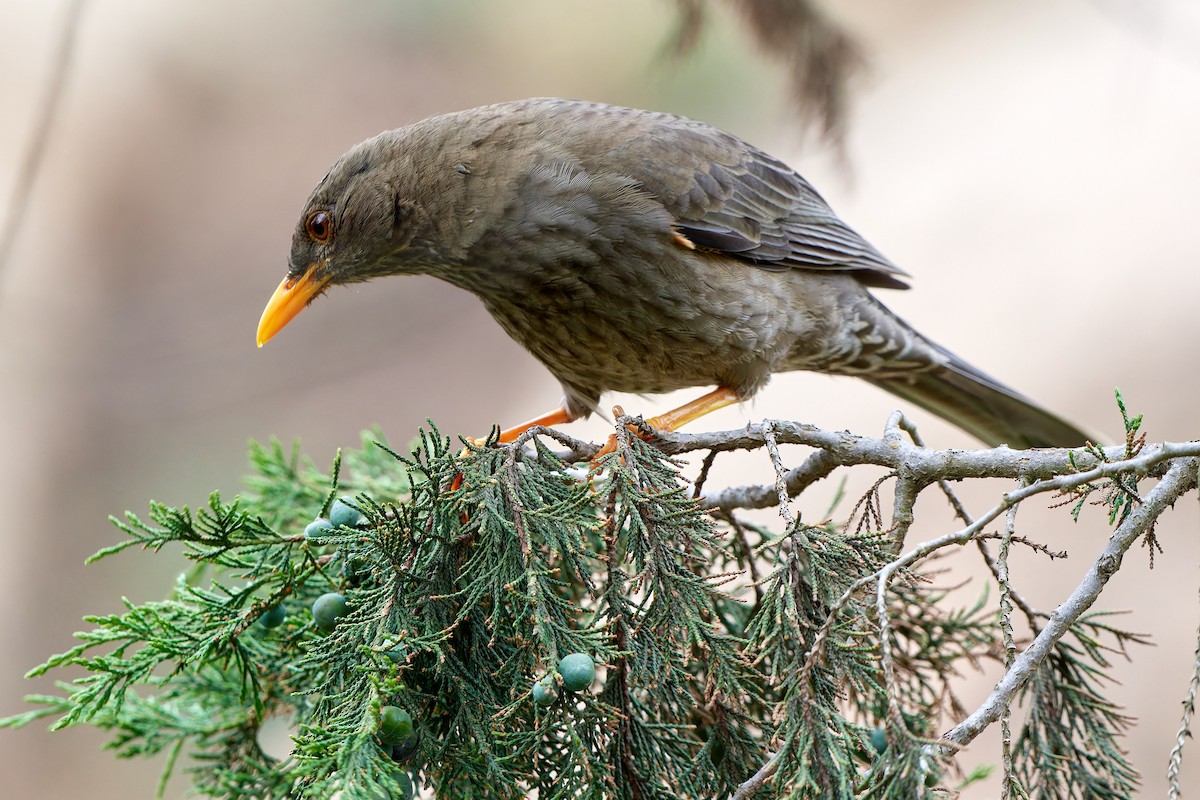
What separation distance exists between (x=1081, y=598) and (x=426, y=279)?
→ 1232 centimetres

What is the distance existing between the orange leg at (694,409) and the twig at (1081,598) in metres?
1.84

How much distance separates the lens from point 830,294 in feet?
14.5

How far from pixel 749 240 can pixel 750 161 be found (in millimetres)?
500

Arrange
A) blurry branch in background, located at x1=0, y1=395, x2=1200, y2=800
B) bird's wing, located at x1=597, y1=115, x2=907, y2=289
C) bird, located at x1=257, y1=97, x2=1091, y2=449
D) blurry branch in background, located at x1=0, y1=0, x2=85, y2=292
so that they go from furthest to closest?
bird's wing, located at x1=597, y1=115, x2=907, y2=289, bird, located at x1=257, y1=97, x2=1091, y2=449, blurry branch in background, located at x1=0, y1=0, x2=85, y2=292, blurry branch in background, located at x1=0, y1=395, x2=1200, y2=800

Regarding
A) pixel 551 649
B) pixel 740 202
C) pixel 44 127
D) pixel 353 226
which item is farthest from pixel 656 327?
pixel 44 127

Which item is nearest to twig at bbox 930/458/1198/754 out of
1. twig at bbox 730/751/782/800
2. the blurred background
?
twig at bbox 730/751/782/800

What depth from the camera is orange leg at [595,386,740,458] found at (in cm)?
376

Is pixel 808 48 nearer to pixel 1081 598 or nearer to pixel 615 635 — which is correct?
pixel 1081 598

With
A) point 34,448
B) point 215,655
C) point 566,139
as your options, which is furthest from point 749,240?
point 34,448

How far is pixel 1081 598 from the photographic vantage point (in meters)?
1.94

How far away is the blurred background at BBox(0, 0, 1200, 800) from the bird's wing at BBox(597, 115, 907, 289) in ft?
8.06

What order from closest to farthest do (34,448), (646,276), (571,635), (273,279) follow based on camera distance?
(571,635), (646,276), (34,448), (273,279)

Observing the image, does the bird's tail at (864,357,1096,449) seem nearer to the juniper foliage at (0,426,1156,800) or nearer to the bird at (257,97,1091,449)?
the bird at (257,97,1091,449)

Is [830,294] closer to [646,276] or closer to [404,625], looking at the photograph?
[646,276]
